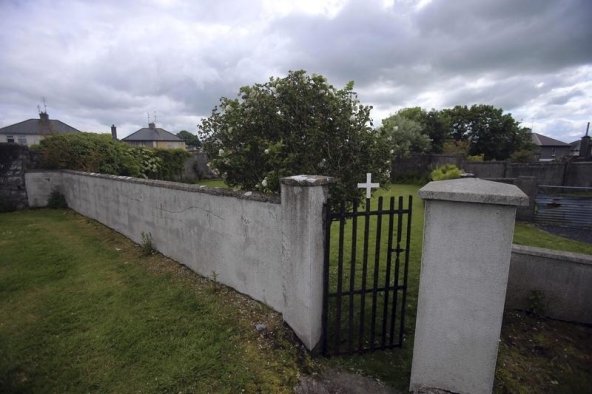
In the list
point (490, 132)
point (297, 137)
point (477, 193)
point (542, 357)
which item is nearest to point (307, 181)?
point (297, 137)

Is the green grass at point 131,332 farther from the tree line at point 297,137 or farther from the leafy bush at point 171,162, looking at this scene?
the leafy bush at point 171,162

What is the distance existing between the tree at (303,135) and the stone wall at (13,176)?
12037 millimetres

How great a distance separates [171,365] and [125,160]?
12595mm

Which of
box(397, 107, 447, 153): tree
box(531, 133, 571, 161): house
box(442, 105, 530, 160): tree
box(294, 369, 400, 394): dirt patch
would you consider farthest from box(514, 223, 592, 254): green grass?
box(531, 133, 571, 161): house

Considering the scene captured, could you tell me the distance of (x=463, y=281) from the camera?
2.73 metres

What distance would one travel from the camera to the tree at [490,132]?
3747cm

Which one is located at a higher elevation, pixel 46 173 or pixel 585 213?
pixel 46 173

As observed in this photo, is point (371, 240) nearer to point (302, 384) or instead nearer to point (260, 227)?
point (260, 227)

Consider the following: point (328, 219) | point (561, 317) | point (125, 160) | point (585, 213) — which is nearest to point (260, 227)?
point (328, 219)

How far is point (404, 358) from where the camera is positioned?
350 cm

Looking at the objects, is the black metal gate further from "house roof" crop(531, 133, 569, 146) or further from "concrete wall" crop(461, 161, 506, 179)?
"house roof" crop(531, 133, 569, 146)

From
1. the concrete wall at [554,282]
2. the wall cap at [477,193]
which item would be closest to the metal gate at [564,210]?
the concrete wall at [554,282]

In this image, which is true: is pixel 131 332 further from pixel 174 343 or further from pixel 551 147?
pixel 551 147

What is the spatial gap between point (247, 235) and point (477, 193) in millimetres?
2846
